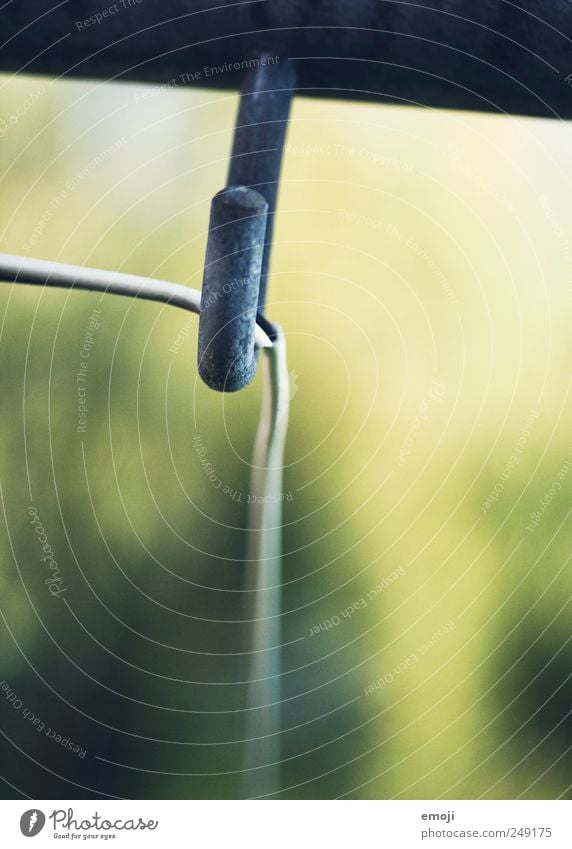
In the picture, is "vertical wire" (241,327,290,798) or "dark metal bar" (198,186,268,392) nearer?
"dark metal bar" (198,186,268,392)

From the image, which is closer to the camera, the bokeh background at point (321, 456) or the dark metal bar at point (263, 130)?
the dark metal bar at point (263, 130)
